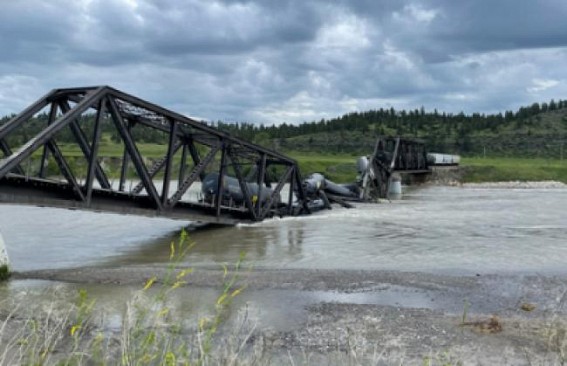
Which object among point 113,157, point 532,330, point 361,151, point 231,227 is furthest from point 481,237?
point 361,151

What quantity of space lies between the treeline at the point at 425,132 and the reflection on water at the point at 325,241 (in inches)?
3339

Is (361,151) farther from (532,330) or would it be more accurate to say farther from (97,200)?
(532,330)

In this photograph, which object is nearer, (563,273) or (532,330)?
(532,330)

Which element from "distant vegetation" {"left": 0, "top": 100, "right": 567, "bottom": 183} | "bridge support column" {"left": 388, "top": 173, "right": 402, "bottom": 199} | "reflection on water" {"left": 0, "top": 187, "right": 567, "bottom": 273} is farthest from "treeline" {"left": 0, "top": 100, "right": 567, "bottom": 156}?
"reflection on water" {"left": 0, "top": 187, "right": 567, "bottom": 273}

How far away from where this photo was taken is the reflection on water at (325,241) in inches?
707

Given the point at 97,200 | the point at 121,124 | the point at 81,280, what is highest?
the point at 121,124

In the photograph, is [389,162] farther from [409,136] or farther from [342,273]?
[409,136]

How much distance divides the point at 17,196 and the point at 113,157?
79114 mm

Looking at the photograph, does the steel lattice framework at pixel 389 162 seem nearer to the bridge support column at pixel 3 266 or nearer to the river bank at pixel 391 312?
the river bank at pixel 391 312

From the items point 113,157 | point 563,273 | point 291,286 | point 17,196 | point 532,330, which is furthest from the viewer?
point 113,157

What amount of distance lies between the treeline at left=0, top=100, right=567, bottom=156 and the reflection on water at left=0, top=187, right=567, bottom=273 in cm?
8482

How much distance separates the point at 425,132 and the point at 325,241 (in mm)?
132759

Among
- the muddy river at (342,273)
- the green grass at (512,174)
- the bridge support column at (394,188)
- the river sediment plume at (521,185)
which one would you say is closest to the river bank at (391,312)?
the muddy river at (342,273)

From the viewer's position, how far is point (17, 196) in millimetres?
16703
